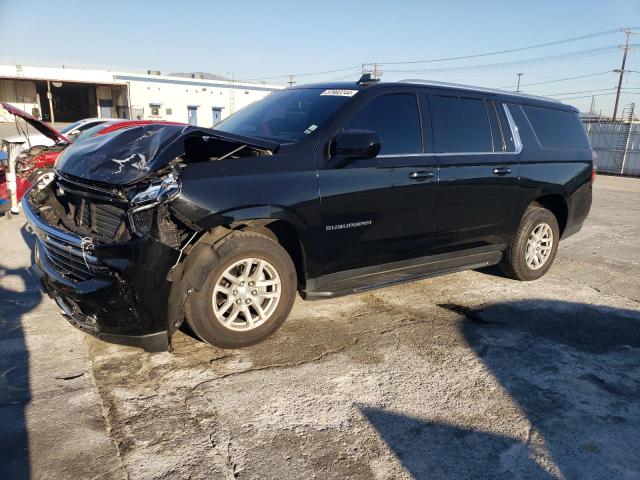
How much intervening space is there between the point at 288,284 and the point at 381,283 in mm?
890

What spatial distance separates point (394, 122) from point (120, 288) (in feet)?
8.20

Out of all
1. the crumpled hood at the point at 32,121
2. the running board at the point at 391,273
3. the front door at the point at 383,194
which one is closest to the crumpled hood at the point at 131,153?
the front door at the point at 383,194

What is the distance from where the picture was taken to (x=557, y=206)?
5.81m

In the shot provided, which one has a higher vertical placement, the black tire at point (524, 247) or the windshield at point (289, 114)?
the windshield at point (289, 114)

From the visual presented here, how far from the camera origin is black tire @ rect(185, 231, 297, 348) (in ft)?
10.9

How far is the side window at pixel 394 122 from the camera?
13.2ft

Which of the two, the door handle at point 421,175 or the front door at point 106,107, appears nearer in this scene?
the door handle at point 421,175

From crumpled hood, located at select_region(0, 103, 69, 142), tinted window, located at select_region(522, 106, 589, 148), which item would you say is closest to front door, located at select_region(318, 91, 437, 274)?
tinted window, located at select_region(522, 106, 589, 148)

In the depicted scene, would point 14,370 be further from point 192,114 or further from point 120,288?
point 192,114

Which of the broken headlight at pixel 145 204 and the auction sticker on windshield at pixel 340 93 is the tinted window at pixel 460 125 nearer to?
the auction sticker on windshield at pixel 340 93

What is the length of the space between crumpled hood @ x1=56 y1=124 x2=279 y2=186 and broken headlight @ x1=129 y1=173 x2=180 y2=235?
0.14 metres

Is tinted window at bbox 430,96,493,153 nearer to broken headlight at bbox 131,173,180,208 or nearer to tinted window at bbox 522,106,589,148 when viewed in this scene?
tinted window at bbox 522,106,589,148

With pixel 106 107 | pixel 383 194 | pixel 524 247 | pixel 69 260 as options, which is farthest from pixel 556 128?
pixel 106 107

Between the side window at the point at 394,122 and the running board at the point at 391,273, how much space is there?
3.22ft
